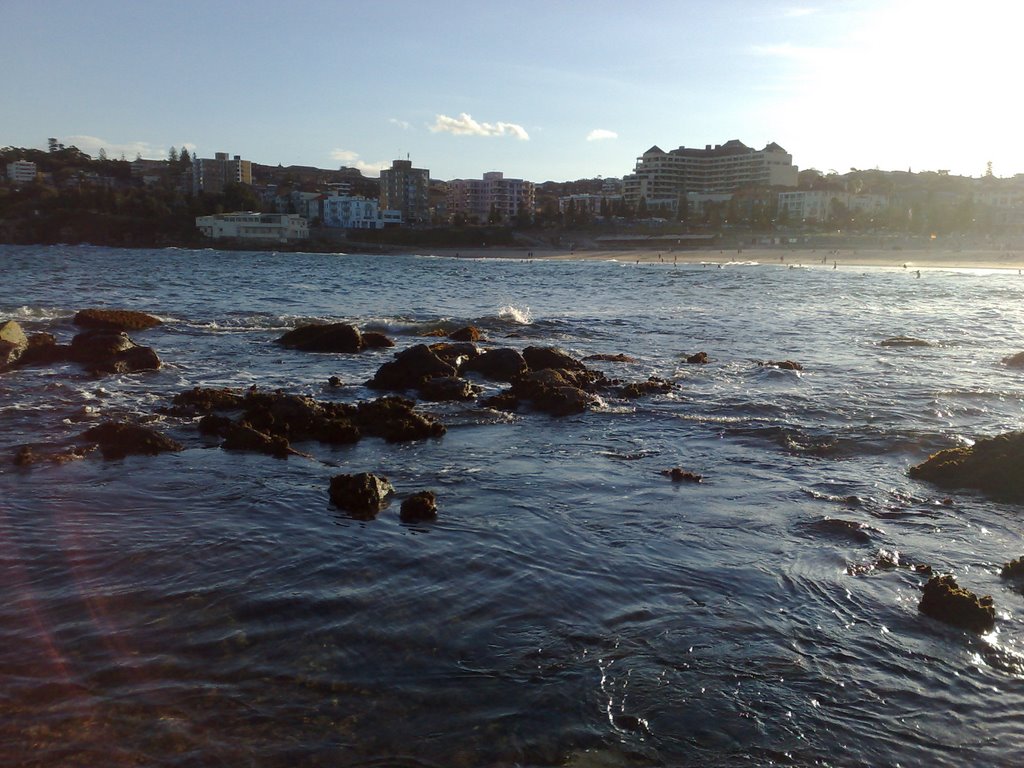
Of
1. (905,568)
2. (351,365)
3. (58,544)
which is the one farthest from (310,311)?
(905,568)

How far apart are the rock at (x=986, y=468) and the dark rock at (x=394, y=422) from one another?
716 centimetres

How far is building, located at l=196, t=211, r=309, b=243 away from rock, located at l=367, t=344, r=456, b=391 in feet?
391

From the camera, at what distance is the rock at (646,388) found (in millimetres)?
17188

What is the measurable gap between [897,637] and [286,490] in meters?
6.88

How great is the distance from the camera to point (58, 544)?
809 centimetres

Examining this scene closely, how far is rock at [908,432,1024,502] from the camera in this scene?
10.7 metres

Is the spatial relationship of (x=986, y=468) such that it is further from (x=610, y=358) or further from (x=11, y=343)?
(x=11, y=343)

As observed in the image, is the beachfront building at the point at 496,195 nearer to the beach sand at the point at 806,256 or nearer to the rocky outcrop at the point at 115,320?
the beach sand at the point at 806,256

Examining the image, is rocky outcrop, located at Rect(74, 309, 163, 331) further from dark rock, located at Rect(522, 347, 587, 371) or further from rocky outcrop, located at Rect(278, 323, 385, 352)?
dark rock, located at Rect(522, 347, 587, 371)

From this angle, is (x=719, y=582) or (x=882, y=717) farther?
(x=719, y=582)

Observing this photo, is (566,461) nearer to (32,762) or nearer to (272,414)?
(272,414)

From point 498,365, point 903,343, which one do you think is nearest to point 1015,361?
point 903,343

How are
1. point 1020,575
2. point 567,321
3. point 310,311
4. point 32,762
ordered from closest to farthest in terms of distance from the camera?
1. point 32,762
2. point 1020,575
3. point 567,321
4. point 310,311

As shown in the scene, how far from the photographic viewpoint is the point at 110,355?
63.3 feet
